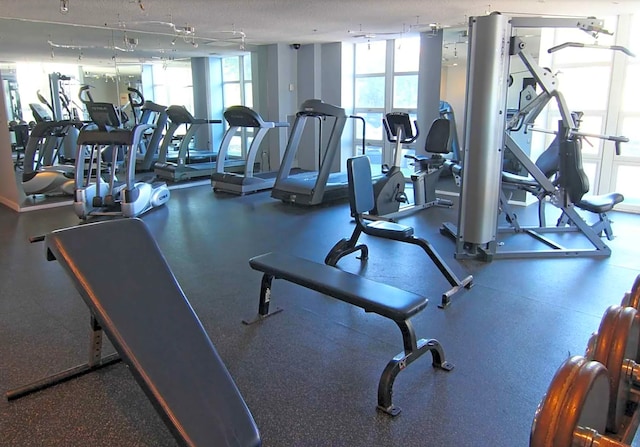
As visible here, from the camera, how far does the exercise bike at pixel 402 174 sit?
531 centimetres

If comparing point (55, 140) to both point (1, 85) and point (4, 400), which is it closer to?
point (1, 85)

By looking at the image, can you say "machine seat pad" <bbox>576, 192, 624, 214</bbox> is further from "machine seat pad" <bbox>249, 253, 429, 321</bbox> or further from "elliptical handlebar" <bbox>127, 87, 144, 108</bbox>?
"elliptical handlebar" <bbox>127, 87, 144, 108</bbox>

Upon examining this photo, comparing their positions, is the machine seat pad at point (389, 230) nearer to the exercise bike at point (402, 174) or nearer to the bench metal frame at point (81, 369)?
the exercise bike at point (402, 174)

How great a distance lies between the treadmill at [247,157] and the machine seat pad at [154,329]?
4.70 m

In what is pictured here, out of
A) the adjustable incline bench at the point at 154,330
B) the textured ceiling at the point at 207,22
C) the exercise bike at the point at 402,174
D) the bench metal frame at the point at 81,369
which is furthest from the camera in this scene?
the exercise bike at the point at 402,174

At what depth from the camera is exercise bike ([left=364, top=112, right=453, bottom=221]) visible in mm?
5312

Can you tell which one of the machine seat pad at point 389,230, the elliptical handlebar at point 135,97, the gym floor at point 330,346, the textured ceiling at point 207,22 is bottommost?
the gym floor at point 330,346

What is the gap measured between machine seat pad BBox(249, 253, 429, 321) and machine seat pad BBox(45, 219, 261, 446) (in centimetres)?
70

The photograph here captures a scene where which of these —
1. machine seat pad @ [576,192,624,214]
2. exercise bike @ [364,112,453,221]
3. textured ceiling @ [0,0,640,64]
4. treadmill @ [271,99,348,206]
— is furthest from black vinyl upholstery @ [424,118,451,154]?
machine seat pad @ [576,192,624,214]

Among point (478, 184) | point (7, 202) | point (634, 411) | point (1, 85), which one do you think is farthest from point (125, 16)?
point (634, 411)

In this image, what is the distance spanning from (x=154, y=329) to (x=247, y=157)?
5.31 meters

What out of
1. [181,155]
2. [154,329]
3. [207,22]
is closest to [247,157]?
[181,155]

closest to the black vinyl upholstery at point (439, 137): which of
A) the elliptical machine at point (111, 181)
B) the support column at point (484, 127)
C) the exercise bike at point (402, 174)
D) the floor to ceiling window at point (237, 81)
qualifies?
the exercise bike at point (402, 174)

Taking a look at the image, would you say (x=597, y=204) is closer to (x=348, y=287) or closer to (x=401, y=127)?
(x=401, y=127)
